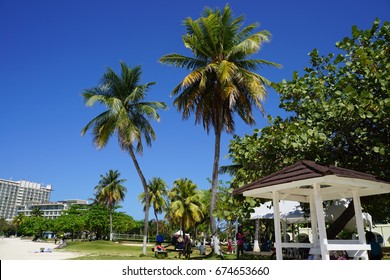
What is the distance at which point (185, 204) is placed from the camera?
44.2m

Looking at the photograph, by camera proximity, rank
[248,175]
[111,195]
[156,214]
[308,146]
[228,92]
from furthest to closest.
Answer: [111,195], [156,214], [228,92], [248,175], [308,146]

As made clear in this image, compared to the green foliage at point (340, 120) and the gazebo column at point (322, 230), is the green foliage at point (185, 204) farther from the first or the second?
the gazebo column at point (322, 230)

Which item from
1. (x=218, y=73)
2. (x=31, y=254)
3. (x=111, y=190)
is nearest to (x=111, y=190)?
(x=111, y=190)

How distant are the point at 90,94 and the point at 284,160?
666 inches

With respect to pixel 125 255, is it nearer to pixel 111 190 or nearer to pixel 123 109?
pixel 123 109

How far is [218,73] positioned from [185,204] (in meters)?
30.4

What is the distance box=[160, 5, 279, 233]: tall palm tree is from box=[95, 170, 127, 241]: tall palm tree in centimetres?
4640

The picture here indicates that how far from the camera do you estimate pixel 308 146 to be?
9375 mm

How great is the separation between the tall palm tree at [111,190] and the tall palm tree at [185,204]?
60.4 feet

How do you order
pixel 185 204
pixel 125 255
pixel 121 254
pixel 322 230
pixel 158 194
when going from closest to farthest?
pixel 322 230
pixel 125 255
pixel 121 254
pixel 185 204
pixel 158 194

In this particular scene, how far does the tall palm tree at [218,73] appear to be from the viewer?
16.9 metres

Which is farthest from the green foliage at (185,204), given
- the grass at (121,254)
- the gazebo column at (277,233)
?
the gazebo column at (277,233)
